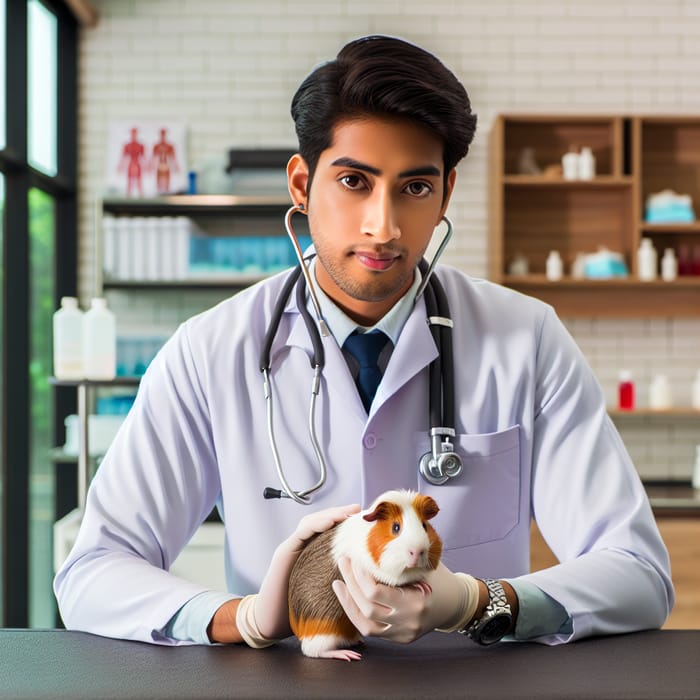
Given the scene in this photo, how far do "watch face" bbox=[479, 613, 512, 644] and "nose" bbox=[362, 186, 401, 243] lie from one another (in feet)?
1.69

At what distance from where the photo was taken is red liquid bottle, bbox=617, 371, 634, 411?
412 centimetres

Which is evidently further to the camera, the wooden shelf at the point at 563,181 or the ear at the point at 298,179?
the wooden shelf at the point at 563,181

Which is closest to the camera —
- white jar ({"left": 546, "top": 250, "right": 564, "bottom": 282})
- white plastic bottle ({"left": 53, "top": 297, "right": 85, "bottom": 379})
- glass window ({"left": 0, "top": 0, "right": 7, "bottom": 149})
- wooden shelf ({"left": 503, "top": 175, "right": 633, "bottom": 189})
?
white plastic bottle ({"left": 53, "top": 297, "right": 85, "bottom": 379})

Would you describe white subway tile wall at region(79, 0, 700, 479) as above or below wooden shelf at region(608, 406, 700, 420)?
above

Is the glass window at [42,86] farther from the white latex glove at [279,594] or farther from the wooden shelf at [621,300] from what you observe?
the white latex glove at [279,594]

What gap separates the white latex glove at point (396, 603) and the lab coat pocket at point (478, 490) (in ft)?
1.23

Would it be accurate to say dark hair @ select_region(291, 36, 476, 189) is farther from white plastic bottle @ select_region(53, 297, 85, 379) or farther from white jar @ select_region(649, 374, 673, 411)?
white jar @ select_region(649, 374, 673, 411)

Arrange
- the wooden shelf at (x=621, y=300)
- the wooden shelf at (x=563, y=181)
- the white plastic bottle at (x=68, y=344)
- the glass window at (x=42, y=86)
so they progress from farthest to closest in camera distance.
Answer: the wooden shelf at (x=621, y=300) < the wooden shelf at (x=563, y=181) < the glass window at (x=42, y=86) < the white plastic bottle at (x=68, y=344)

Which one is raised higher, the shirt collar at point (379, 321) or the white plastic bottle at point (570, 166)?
the white plastic bottle at point (570, 166)

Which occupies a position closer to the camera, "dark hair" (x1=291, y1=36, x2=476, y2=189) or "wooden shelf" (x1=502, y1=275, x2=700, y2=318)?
"dark hair" (x1=291, y1=36, x2=476, y2=189)

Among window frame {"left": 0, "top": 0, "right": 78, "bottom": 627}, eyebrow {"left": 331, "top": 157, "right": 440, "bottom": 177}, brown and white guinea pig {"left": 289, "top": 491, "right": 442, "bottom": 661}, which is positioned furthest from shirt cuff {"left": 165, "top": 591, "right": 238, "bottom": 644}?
window frame {"left": 0, "top": 0, "right": 78, "bottom": 627}

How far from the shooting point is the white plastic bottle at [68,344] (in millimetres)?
2961

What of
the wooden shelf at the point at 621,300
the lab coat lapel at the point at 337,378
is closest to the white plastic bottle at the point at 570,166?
the wooden shelf at the point at 621,300

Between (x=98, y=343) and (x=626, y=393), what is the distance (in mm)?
2466
